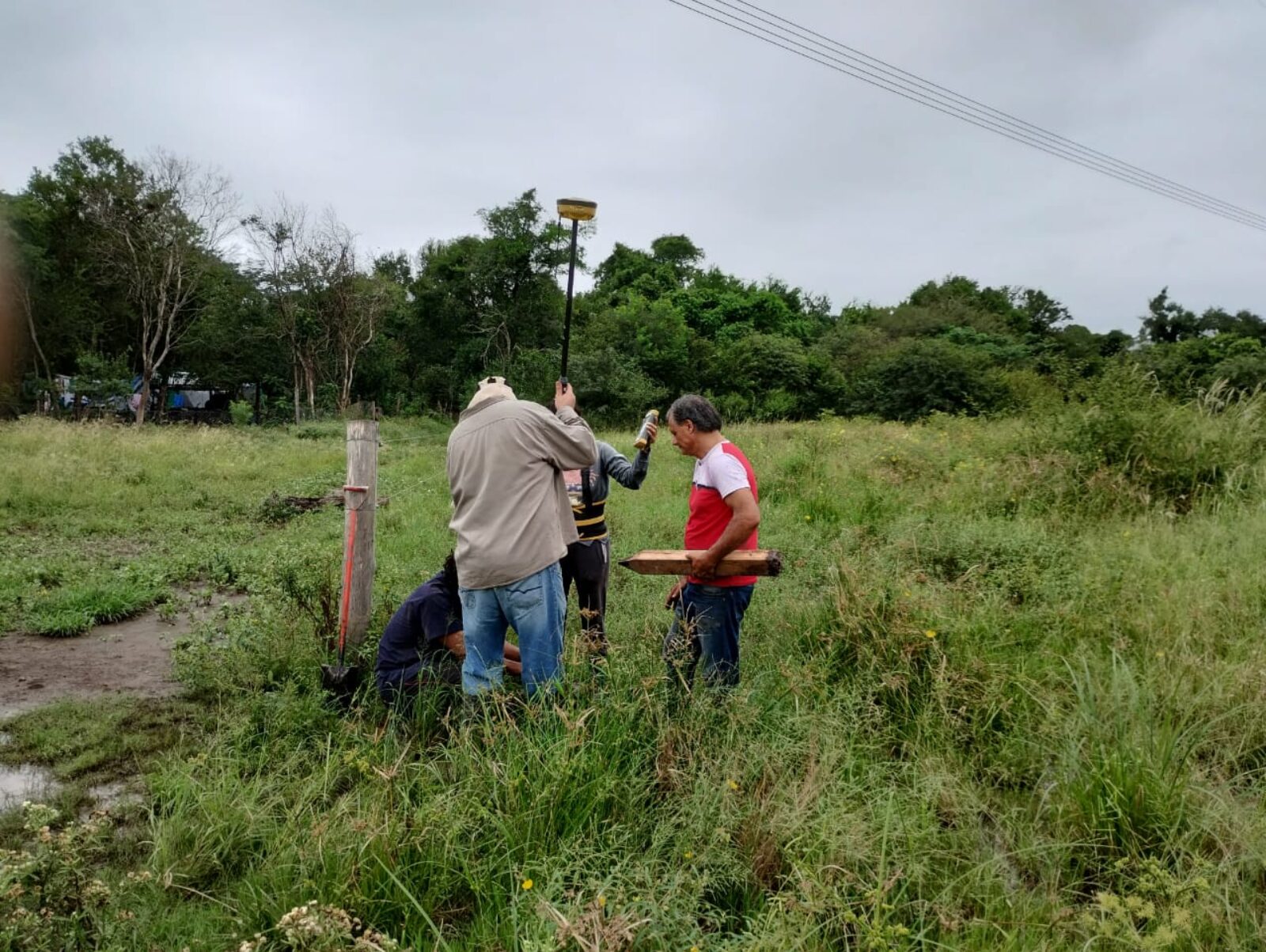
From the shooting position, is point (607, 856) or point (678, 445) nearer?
point (607, 856)

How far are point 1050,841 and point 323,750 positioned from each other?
2.92 meters

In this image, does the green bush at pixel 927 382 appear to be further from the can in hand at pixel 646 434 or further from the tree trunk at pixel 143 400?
the tree trunk at pixel 143 400

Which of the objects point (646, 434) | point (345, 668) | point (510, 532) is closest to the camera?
point (510, 532)

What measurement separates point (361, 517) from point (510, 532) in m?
1.35

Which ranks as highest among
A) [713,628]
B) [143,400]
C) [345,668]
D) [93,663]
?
[143,400]

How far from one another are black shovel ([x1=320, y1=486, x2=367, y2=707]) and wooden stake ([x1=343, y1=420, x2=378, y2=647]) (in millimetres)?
10

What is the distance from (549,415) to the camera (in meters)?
3.29

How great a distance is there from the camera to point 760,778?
2.80m

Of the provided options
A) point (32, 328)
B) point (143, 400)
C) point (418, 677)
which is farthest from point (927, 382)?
point (32, 328)

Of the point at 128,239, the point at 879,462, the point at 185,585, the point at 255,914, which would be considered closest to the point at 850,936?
the point at 255,914

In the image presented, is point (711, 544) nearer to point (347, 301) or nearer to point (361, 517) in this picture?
point (361, 517)

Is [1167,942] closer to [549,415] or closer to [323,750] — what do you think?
[549,415]

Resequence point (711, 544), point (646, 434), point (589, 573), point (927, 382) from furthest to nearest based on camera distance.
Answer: point (927, 382) < point (589, 573) < point (646, 434) < point (711, 544)

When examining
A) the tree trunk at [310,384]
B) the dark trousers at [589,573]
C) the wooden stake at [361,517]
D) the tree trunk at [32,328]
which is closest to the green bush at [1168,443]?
the dark trousers at [589,573]
